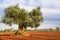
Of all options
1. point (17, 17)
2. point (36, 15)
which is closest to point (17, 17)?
point (17, 17)

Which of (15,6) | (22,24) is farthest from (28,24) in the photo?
(15,6)

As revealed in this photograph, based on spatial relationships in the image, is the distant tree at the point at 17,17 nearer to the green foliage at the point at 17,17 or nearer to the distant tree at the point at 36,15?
the green foliage at the point at 17,17

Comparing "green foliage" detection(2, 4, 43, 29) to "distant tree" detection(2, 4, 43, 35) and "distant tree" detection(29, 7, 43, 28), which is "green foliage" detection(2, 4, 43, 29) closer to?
"distant tree" detection(2, 4, 43, 35)

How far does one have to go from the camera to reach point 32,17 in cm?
4322

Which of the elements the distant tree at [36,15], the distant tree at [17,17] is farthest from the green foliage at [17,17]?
the distant tree at [36,15]

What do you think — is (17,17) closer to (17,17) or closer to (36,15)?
(17,17)

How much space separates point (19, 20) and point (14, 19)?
0.94 m

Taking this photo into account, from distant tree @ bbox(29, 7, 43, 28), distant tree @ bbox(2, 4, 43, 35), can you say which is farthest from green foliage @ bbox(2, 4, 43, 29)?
distant tree @ bbox(29, 7, 43, 28)

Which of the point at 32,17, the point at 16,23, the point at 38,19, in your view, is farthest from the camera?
the point at 38,19

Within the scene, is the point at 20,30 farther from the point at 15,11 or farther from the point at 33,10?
the point at 33,10

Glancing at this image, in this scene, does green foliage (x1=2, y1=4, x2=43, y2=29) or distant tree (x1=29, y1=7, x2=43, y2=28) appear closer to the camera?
green foliage (x1=2, y1=4, x2=43, y2=29)

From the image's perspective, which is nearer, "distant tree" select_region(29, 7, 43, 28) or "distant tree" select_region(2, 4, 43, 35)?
"distant tree" select_region(2, 4, 43, 35)

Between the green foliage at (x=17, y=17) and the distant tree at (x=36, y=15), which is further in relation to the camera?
the distant tree at (x=36, y=15)

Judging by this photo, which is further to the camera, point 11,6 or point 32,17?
point 32,17
